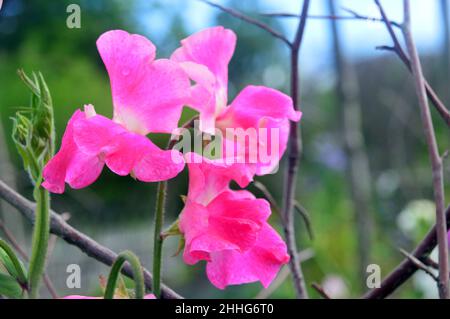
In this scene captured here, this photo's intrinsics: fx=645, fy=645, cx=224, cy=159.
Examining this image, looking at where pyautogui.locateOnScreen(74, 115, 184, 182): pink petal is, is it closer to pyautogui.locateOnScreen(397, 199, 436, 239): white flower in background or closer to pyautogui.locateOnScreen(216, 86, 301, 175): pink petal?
pyautogui.locateOnScreen(216, 86, 301, 175): pink petal

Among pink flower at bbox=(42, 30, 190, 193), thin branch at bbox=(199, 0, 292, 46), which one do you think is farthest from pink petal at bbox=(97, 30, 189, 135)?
thin branch at bbox=(199, 0, 292, 46)

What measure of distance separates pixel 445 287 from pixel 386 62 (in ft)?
19.2

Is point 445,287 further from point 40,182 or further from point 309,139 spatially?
point 309,139

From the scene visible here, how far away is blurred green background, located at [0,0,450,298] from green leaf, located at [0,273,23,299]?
447mm

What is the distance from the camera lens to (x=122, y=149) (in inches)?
12.2

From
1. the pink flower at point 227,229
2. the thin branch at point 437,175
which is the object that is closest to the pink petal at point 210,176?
the pink flower at point 227,229

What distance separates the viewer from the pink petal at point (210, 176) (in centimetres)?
31

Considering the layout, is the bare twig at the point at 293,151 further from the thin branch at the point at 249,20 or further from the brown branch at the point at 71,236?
the brown branch at the point at 71,236

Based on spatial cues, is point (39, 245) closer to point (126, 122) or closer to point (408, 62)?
point (126, 122)

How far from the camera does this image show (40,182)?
33 cm

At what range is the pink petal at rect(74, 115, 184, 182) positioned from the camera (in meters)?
0.30

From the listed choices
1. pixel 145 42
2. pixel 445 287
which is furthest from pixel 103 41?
pixel 445 287

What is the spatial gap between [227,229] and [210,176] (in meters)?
0.03

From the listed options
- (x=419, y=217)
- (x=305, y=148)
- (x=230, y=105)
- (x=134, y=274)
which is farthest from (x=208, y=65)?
(x=305, y=148)
